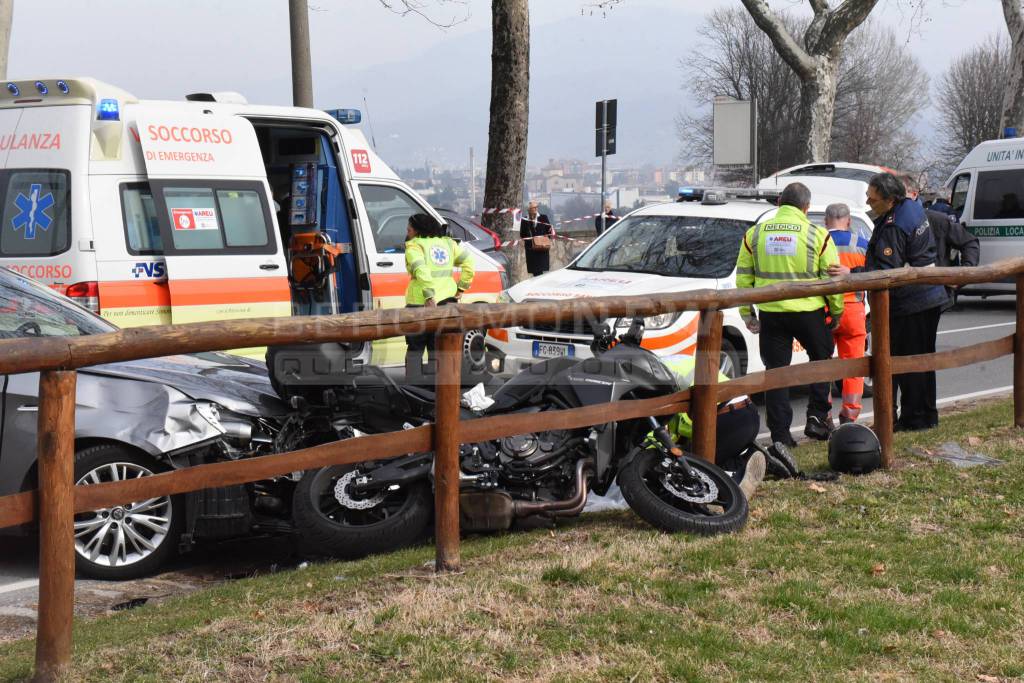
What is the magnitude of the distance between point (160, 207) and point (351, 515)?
467 centimetres

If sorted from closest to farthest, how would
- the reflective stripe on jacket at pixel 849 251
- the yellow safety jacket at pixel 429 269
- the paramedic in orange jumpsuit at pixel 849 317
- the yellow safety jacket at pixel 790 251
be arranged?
the yellow safety jacket at pixel 790 251 < the paramedic in orange jumpsuit at pixel 849 317 < the reflective stripe on jacket at pixel 849 251 < the yellow safety jacket at pixel 429 269

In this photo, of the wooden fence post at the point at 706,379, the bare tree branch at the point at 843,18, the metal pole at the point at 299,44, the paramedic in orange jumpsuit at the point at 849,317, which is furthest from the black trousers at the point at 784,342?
the bare tree branch at the point at 843,18

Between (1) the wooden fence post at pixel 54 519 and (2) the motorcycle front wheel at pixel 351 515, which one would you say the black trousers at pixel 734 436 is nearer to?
(2) the motorcycle front wheel at pixel 351 515

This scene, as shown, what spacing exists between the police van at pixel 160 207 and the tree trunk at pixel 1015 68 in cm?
2278

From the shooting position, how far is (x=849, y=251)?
955cm

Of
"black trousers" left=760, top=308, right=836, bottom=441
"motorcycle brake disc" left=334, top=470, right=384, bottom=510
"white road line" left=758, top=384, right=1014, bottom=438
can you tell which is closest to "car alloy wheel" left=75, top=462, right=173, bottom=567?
"motorcycle brake disc" left=334, top=470, right=384, bottom=510

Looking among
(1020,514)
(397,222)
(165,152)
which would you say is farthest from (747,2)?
(1020,514)

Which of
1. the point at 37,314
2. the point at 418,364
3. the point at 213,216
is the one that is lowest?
the point at 418,364

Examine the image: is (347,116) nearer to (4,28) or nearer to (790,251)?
(4,28)

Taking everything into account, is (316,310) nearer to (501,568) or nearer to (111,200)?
(111,200)

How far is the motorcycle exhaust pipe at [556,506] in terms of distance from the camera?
220 inches

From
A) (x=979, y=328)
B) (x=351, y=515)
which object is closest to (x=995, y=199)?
(x=979, y=328)

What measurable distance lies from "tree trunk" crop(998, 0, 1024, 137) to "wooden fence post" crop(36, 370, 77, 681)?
2884cm

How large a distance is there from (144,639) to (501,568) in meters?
1.47
